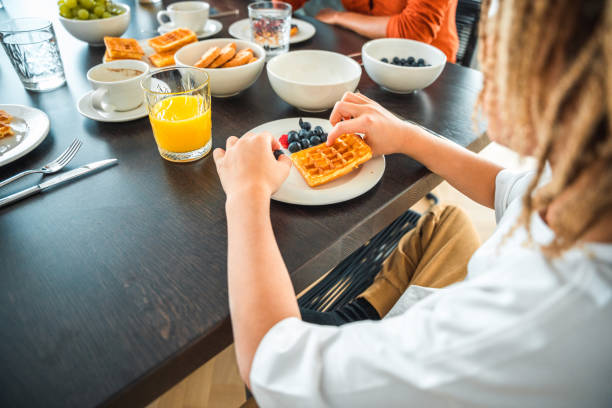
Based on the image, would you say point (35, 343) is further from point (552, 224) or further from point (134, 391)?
point (552, 224)

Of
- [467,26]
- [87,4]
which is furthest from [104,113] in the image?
[467,26]

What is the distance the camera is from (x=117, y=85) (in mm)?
936

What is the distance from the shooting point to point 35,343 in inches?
19.8

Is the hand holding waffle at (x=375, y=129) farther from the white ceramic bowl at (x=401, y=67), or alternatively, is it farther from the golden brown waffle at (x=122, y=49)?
the golden brown waffle at (x=122, y=49)

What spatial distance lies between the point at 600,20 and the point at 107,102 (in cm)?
104

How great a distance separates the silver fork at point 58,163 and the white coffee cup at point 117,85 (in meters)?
0.16

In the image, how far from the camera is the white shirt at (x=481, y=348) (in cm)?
37

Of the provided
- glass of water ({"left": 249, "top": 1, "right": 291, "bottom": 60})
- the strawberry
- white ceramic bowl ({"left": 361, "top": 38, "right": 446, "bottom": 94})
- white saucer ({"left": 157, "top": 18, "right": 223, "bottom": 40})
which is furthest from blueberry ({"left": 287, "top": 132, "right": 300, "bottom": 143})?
white saucer ({"left": 157, "top": 18, "right": 223, "bottom": 40})

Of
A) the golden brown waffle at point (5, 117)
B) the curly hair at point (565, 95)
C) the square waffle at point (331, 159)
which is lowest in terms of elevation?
the square waffle at point (331, 159)

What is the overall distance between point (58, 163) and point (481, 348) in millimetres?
881

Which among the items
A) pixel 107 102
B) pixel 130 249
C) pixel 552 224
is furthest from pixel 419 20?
pixel 130 249

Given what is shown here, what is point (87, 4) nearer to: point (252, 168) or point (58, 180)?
point (58, 180)

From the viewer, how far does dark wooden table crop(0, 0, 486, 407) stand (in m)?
0.49

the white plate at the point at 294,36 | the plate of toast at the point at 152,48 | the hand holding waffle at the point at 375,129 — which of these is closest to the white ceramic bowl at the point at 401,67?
the hand holding waffle at the point at 375,129
